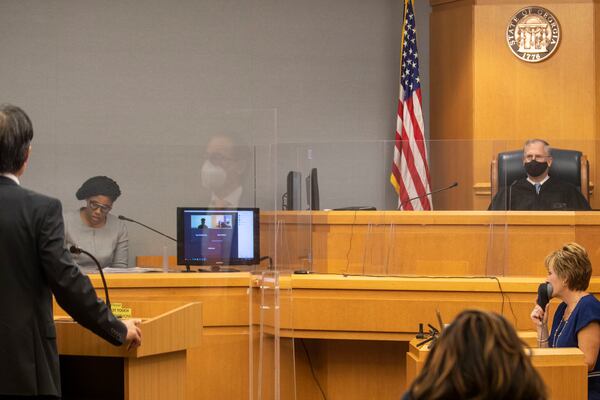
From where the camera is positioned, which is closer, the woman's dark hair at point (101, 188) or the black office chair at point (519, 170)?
the woman's dark hair at point (101, 188)

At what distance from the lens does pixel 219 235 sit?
5371 mm

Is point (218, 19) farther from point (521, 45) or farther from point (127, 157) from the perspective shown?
point (127, 157)

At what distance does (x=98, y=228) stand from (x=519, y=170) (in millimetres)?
2403

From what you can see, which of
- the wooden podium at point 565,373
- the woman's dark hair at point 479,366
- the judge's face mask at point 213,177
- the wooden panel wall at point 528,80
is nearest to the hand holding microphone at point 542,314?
the wooden podium at point 565,373

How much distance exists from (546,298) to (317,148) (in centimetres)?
177

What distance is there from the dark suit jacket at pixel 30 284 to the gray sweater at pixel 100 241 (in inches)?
81.2

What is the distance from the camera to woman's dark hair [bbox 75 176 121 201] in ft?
17.4

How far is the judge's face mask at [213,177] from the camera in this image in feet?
17.6

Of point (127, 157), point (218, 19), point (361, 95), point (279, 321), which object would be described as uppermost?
point (218, 19)

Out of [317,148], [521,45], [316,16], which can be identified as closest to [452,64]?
[521,45]

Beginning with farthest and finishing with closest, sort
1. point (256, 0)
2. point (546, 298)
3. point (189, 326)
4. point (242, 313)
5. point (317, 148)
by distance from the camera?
point (256, 0) < point (317, 148) < point (242, 313) < point (546, 298) < point (189, 326)

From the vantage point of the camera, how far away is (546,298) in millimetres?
4840

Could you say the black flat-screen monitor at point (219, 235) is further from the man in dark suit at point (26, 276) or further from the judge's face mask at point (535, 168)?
the man in dark suit at point (26, 276)

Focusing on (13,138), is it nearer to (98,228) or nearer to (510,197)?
(98,228)
